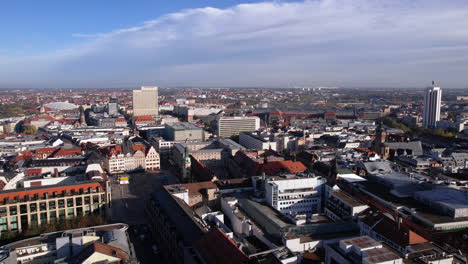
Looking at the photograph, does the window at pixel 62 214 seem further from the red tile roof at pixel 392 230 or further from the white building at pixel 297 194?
the red tile roof at pixel 392 230

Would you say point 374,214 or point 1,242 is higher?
point 374,214

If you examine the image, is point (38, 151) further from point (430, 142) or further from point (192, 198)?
point (430, 142)

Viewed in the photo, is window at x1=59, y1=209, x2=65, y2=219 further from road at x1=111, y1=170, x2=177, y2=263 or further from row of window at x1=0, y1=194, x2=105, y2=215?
road at x1=111, y1=170, x2=177, y2=263

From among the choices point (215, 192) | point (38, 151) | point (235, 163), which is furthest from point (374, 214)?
point (38, 151)

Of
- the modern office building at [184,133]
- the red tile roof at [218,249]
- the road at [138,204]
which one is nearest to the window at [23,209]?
the road at [138,204]

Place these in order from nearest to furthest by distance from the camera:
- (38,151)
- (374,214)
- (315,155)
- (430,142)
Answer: (374,214) → (315,155) → (38,151) → (430,142)
